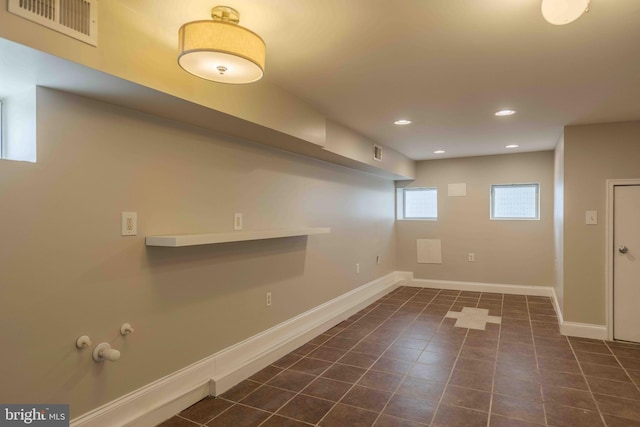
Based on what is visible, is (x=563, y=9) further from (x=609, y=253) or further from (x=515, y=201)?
(x=515, y=201)

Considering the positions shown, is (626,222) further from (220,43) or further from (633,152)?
(220,43)

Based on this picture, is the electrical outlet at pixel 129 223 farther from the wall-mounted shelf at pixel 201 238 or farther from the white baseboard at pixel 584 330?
the white baseboard at pixel 584 330

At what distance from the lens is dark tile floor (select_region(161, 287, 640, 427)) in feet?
7.84

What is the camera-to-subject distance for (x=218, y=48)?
156 centimetres

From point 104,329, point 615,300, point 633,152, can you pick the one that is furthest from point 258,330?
point 633,152

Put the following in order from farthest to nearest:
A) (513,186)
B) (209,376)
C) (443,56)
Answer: (513,186)
(209,376)
(443,56)

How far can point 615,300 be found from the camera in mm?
3857

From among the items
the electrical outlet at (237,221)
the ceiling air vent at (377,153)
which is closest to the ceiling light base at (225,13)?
the electrical outlet at (237,221)

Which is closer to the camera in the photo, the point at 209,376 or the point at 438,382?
the point at 209,376

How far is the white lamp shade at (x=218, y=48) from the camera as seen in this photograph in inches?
61.7

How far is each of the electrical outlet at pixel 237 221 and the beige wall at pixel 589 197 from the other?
137 inches

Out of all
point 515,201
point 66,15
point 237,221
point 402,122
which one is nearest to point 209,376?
point 237,221

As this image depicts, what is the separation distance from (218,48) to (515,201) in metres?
5.90

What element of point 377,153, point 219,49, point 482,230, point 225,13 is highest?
point 225,13
